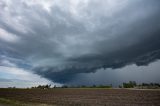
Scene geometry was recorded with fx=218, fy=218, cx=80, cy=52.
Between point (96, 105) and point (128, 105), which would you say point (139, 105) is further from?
point (96, 105)

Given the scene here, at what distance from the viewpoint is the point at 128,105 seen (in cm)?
4341

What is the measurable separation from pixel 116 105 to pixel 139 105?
4664 millimetres

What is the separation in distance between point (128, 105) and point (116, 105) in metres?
2.36

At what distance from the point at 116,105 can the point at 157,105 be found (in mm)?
7945

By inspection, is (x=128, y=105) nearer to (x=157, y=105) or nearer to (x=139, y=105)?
(x=139, y=105)

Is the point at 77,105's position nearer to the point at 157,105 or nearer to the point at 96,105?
the point at 96,105

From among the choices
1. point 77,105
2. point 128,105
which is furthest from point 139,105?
point 77,105

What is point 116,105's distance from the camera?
43.8 metres

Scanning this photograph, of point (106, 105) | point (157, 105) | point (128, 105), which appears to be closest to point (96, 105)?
point (106, 105)

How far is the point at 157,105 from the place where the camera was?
42.8 meters

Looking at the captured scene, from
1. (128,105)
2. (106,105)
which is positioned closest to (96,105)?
(106,105)

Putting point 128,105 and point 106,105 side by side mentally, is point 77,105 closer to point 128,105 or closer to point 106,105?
point 106,105

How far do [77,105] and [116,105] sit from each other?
25.7 ft

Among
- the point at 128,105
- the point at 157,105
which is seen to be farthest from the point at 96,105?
the point at 157,105
